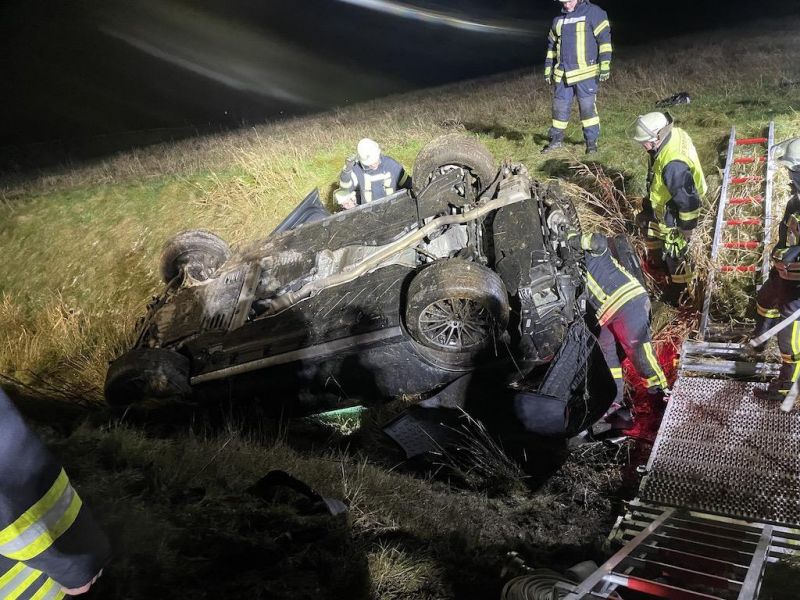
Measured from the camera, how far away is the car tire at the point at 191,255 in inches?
223

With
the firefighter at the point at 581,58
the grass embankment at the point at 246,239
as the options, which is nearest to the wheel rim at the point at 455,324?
the grass embankment at the point at 246,239

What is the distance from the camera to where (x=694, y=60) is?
404 inches

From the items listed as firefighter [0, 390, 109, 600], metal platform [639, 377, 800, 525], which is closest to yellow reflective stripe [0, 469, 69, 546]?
firefighter [0, 390, 109, 600]

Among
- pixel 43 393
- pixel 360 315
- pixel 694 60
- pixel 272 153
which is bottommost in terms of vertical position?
pixel 43 393

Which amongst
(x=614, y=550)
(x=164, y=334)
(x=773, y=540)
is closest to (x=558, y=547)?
(x=614, y=550)

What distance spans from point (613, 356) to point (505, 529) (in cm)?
204

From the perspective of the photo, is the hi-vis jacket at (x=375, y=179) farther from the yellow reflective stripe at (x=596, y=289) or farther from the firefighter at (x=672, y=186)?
the yellow reflective stripe at (x=596, y=289)

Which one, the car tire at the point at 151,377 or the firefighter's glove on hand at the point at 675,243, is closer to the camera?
the car tire at the point at 151,377

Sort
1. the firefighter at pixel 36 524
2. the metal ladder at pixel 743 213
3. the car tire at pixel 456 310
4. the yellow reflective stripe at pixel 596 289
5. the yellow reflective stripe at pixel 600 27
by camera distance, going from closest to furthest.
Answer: the firefighter at pixel 36 524 → the car tire at pixel 456 310 → the yellow reflective stripe at pixel 596 289 → the metal ladder at pixel 743 213 → the yellow reflective stripe at pixel 600 27

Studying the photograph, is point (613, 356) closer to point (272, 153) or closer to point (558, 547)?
point (558, 547)

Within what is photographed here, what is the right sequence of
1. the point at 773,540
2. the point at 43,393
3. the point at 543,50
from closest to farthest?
the point at 773,540 < the point at 43,393 < the point at 543,50

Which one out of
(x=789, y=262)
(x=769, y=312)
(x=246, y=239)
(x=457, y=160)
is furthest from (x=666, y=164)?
(x=246, y=239)

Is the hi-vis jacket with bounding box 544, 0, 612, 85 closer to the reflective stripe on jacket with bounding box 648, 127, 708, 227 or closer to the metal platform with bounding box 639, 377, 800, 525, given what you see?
the reflective stripe on jacket with bounding box 648, 127, 708, 227

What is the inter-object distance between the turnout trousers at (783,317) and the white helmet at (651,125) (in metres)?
1.47
